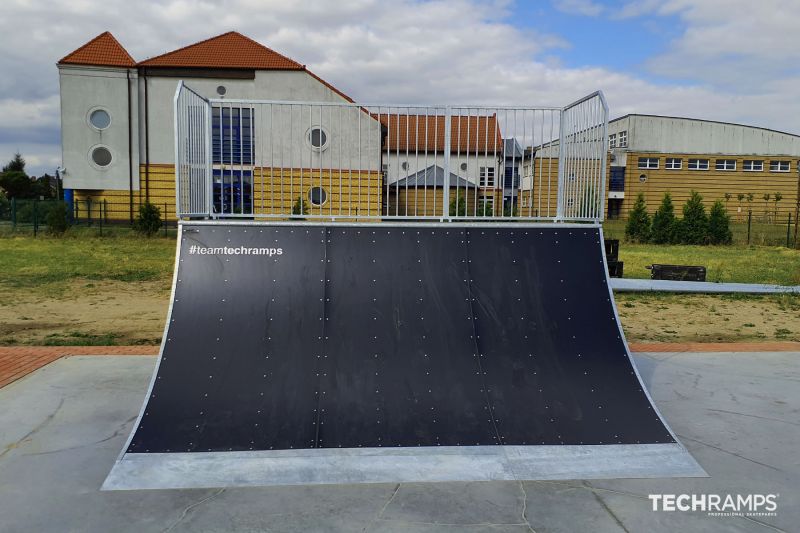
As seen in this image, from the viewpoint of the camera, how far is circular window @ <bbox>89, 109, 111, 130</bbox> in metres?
32.1

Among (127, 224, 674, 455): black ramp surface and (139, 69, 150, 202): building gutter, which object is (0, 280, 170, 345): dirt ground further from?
(139, 69, 150, 202): building gutter

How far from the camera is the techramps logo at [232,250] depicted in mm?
5547

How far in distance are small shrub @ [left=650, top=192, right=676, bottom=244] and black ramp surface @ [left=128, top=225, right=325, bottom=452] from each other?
31250 mm

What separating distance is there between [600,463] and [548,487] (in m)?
0.58

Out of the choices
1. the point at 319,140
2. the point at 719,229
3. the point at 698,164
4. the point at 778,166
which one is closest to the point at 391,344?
the point at 319,140

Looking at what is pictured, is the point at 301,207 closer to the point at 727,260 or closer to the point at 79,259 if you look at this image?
the point at 79,259

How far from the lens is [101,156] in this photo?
3259 centimetres

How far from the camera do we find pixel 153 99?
1261 inches

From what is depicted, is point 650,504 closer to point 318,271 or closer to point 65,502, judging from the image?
point 318,271

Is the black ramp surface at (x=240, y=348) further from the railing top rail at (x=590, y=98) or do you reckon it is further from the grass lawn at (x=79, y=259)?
the grass lawn at (x=79, y=259)

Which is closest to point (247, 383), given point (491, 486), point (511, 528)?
point (491, 486)

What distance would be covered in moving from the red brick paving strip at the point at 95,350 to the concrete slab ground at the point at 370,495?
4.89 feet

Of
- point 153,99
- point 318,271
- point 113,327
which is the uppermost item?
point 153,99

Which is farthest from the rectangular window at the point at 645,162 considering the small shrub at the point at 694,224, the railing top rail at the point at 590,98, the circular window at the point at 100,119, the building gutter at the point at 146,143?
the railing top rail at the point at 590,98
